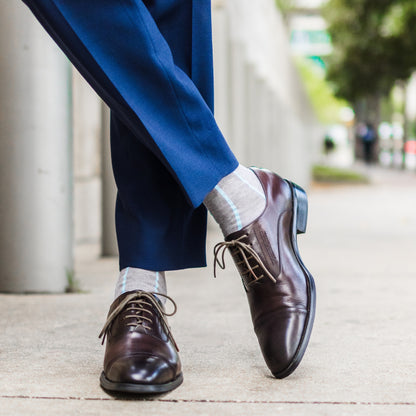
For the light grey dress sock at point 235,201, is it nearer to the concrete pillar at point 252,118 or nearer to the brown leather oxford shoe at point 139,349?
the brown leather oxford shoe at point 139,349

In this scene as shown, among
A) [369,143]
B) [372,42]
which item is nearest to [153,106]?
[372,42]

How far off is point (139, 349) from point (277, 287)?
36 centimetres

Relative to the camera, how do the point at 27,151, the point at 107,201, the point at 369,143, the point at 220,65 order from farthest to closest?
the point at 369,143 → the point at 220,65 → the point at 107,201 → the point at 27,151

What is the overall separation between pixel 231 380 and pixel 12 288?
57.4 inches

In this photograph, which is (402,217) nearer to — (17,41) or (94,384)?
(17,41)

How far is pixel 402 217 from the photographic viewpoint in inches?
293

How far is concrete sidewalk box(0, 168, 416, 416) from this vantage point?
1710 millimetres

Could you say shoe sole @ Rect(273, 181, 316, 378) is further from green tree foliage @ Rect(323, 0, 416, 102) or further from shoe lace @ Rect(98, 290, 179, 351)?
green tree foliage @ Rect(323, 0, 416, 102)

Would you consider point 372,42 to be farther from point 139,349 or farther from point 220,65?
point 139,349

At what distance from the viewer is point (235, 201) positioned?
1.97 m

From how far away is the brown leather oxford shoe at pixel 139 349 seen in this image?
68.5 inches

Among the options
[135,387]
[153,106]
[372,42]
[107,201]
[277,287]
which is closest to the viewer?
[135,387]

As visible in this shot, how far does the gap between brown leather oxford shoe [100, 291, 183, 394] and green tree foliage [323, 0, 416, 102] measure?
19619 mm

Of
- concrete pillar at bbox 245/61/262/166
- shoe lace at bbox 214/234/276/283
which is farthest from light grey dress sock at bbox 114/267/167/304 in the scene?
concrete pillar at bbox 245/61/262/166
